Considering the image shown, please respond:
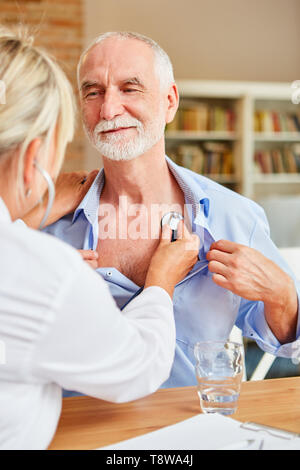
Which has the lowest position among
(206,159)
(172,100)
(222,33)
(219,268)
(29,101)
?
(219,268)

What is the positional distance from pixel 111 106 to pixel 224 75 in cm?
437

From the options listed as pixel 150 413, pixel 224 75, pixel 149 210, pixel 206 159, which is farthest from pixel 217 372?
pixel 224 75

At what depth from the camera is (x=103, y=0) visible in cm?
500

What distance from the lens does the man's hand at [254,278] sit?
1.13 meters

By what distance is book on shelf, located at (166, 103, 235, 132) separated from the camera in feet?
16.7

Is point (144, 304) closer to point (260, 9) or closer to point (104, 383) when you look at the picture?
point (104, 383)

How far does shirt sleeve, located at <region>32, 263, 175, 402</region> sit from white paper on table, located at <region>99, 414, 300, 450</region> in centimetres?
7

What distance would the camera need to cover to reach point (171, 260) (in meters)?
1.10

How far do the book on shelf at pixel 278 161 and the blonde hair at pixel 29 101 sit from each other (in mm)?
Result: 4619

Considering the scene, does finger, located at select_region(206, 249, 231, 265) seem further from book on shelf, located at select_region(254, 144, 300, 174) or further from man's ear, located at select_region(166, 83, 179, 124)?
book on shelf, located at select_region(254, 144, 300, 174)

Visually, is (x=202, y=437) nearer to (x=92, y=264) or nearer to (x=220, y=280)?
(x=220, y=280)

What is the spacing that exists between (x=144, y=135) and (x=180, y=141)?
155 inches

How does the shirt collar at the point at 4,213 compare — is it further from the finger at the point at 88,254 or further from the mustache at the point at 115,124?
the mustache at the point at 115,124

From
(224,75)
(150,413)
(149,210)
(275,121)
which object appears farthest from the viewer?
(224,75)
